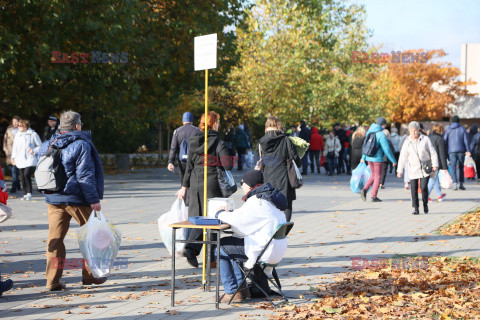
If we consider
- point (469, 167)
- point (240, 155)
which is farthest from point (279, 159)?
point (240, 155)

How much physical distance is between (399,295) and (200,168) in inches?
114

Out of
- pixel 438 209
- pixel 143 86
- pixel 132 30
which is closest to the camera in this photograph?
pixel 438 209

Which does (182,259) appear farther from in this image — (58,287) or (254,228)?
(254,228)

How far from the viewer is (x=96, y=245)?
6688mm

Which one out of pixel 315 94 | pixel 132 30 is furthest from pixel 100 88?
pixel 315 94

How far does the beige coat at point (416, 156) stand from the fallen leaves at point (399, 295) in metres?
5.05

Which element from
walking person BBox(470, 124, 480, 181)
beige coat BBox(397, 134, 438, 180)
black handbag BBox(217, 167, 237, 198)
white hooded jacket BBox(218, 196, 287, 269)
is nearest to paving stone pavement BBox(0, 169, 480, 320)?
white hooded jacket BBox(218, 196, 287, 269)

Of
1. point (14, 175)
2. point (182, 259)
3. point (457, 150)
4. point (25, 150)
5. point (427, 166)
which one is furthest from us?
point (457, 150)

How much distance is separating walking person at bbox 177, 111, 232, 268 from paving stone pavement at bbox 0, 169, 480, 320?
42 centimetres

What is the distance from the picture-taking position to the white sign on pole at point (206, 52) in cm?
702

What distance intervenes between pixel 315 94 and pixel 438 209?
2930 centimetres

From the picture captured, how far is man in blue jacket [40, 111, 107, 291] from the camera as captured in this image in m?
6.80

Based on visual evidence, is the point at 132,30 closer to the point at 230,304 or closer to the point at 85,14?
the point at 85,14

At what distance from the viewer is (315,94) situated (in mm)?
43344
